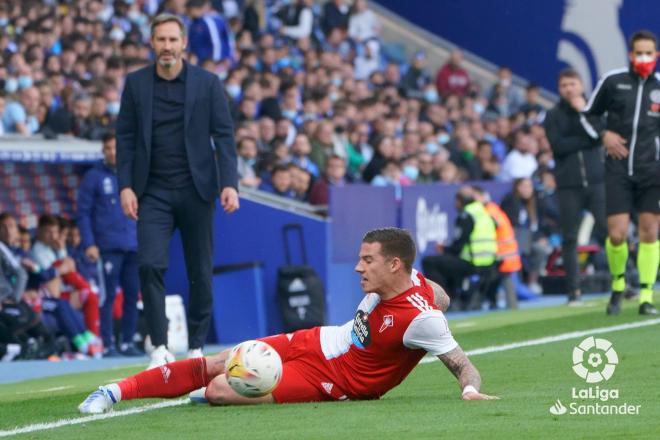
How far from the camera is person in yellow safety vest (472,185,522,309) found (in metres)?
18.6

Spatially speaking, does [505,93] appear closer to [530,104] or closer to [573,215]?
[530,104]

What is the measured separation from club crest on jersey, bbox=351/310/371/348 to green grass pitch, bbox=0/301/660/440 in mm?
314

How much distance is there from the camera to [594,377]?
9078 millimetres

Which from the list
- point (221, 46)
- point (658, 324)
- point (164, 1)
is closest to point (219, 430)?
point (658, 324)

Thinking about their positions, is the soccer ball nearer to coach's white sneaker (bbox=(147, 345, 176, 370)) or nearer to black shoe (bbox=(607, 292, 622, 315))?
coach's white sneaker (bbox=(147, 345, 176, 370))

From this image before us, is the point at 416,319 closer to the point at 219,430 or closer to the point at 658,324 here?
the point at 219,430

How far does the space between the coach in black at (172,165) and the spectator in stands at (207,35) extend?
11275mm

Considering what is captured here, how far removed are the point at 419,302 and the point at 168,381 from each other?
134cm

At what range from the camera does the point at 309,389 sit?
823 centimetres

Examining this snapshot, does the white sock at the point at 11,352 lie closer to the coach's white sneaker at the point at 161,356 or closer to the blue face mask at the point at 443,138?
the coach's white sneaker at the point at 161,356

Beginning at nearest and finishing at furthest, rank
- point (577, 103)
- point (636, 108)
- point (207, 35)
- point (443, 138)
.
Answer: point (636, 108) → point (577, 103) → point (207, 35) → point (443, 138)

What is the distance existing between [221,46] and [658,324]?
10.9 meters

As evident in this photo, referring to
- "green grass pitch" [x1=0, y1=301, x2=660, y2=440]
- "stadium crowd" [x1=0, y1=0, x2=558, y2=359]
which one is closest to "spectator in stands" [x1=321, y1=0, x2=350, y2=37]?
"stadium crowd" [x1=0, y1=0, x2=558, y2=359]

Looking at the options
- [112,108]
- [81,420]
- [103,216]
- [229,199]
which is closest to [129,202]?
[229,199]
